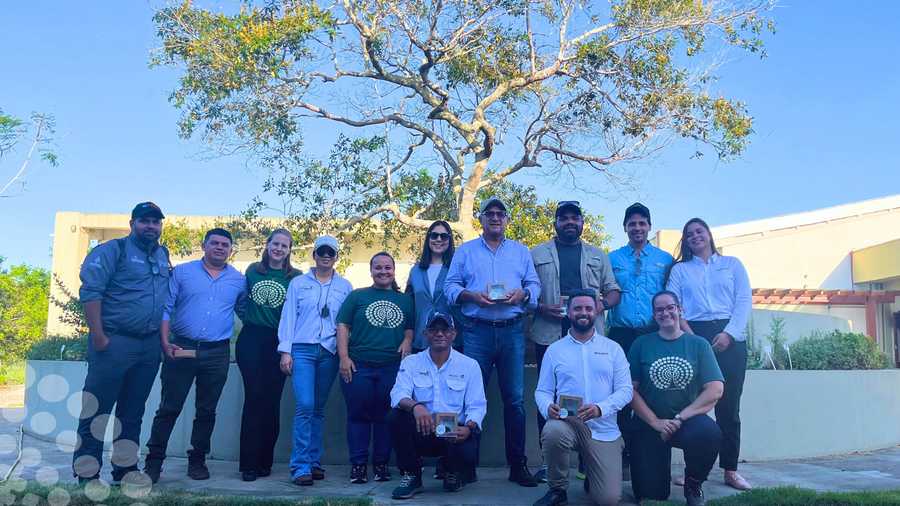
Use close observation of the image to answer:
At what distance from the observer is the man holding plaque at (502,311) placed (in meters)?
5.50

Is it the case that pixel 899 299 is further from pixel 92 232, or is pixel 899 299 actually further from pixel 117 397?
pixel 92 232

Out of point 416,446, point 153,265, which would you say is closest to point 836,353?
point 416,446

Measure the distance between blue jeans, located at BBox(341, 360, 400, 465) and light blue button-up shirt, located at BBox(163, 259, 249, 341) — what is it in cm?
116

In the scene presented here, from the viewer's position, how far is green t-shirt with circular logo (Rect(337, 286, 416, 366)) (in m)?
5.66

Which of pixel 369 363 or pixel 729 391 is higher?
pixel 369 363

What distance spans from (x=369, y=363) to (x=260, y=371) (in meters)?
0.95

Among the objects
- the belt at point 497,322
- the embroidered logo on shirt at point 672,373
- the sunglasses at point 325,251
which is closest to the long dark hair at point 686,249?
the embroidered logo on shirt at point 672,373

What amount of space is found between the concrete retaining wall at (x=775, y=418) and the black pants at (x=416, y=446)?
1.38 metres

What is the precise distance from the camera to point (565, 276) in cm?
567

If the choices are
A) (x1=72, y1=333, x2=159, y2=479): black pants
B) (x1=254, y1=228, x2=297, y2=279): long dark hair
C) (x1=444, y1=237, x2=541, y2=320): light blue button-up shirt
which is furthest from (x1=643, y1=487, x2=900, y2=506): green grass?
(x1=72, y1=333, x2=159, y2=479): black pants

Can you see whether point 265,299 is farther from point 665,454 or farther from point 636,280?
point 665,454

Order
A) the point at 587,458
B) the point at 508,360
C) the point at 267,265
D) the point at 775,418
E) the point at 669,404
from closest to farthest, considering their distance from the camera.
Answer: the point at 587,458
the point at 669,404
the point at 508,360
the point at 267,265
the point at 775,418

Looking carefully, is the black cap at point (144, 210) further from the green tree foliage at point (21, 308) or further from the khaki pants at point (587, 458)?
the green tree foliage at point (21, 308)

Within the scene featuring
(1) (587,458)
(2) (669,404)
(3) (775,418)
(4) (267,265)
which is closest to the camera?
(1) (587,458)
